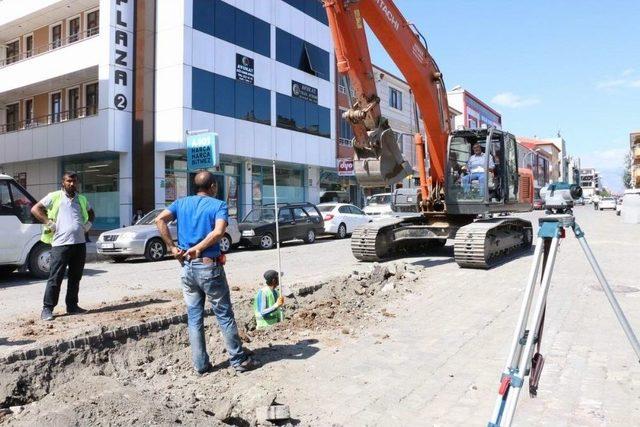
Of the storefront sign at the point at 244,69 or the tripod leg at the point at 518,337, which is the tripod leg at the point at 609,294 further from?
the storefront sign at the point at 244,69

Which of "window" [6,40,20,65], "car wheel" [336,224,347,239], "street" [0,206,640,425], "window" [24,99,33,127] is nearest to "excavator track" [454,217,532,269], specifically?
"street" [0,206,640,425]

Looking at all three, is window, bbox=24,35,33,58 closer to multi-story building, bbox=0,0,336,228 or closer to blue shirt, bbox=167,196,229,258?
multi-story building, bbox=0,0,336,228

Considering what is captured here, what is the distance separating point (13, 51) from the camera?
2856 centimetres

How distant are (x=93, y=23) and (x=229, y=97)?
22.3 feet

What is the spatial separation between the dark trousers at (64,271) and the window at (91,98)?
18.7 meters

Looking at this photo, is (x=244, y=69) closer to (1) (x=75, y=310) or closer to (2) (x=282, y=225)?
(2) (x=282, y=225)

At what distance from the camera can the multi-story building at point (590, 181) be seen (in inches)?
178

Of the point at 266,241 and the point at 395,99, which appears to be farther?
the point at 395,99

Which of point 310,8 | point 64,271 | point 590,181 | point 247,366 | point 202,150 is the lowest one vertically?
point 247,366

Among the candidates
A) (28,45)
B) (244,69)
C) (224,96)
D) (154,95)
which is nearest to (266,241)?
(154,95)

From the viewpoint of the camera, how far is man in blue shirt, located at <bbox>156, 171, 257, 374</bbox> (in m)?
4.77

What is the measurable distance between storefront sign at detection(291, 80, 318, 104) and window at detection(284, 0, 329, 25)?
161 inches

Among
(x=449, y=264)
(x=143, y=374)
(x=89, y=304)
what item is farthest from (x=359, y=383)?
(x=449, y=264)

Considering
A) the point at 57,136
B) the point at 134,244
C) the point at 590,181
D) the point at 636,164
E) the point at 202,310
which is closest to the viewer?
the point at 590,181
